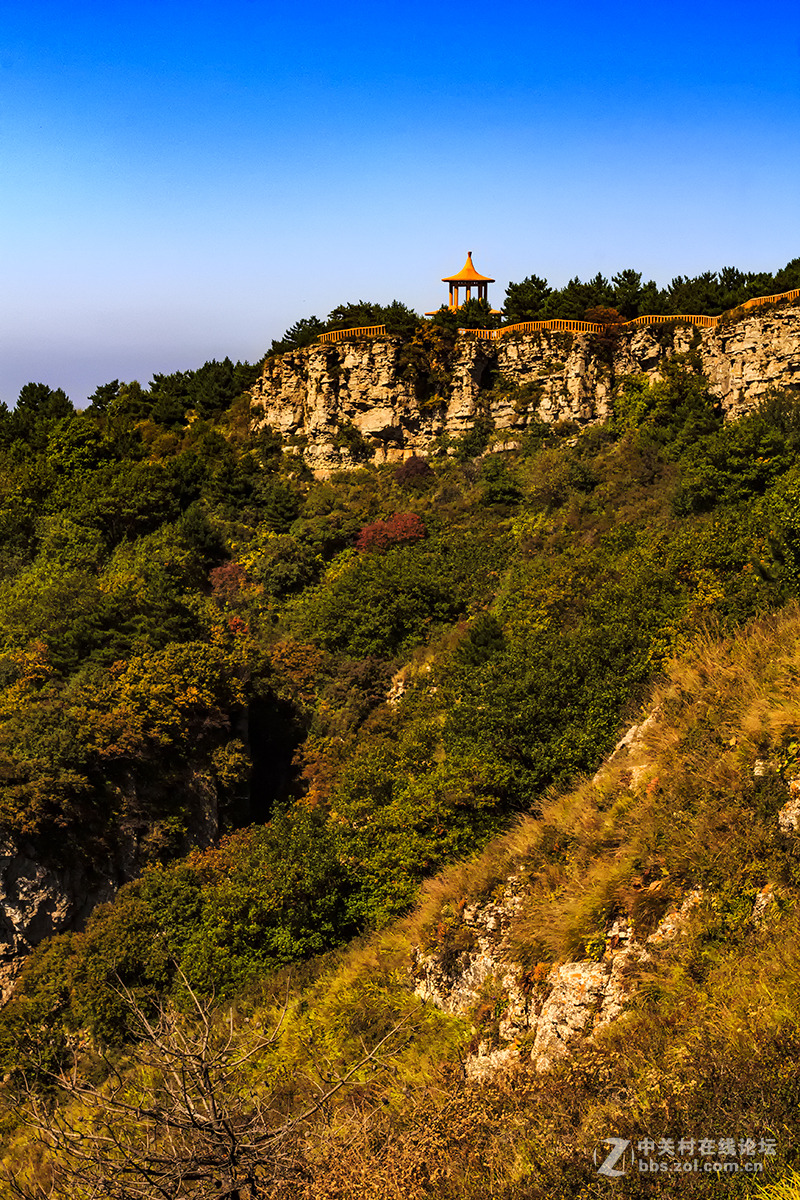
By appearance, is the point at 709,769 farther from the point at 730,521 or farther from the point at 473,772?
the point at 730,521

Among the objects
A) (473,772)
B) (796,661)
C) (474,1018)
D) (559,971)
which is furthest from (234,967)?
(796,661)

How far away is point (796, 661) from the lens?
33.8 ft

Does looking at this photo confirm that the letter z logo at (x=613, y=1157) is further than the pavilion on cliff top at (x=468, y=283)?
No

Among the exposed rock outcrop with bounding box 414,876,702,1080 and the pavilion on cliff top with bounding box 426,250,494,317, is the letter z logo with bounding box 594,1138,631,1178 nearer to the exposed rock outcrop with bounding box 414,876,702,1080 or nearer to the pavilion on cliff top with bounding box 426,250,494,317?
the exposed rock outcrop with bounding box 414,876,702,1080

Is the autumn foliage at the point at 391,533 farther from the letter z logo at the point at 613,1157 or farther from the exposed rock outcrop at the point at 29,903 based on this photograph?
the letter z logo at the point at 613,1157

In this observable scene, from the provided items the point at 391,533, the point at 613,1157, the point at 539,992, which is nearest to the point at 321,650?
the point at 391,533

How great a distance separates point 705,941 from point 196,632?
18060 mm

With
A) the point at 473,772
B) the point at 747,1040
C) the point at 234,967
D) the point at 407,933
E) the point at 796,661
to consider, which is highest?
the point at 796,661

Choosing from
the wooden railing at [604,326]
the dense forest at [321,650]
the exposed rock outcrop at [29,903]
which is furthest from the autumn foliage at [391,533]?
the exposed rock outcrop at [29,903]

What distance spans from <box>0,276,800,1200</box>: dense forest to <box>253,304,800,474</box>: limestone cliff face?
0.99m

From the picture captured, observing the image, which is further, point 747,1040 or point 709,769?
point 709,769

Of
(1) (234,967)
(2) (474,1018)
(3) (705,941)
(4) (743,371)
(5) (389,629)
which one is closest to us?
(3) (705,941)

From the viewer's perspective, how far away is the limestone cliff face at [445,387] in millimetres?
33938

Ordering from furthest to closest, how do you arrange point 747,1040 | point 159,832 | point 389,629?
point 389,629
point 159,832
point 747,1040
